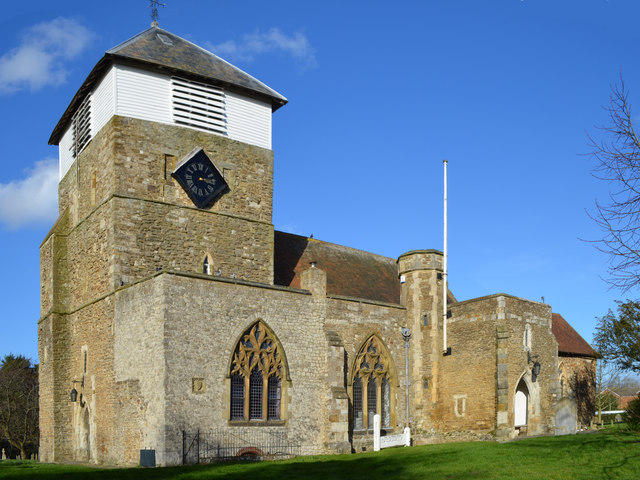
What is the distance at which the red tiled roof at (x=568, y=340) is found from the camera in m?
43.1

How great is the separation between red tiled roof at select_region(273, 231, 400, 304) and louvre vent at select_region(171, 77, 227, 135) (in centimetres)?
682

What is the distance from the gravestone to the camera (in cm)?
2761

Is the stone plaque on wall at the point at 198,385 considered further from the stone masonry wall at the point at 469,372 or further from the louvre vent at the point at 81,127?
the louvre vent at the point at 81,127

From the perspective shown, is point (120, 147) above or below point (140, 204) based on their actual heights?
above

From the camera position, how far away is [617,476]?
1599cm

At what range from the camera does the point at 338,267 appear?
34.7 meters

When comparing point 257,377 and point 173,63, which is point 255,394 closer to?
point 257,377

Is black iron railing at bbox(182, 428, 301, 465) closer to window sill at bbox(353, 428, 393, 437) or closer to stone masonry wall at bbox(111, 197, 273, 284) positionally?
window sill at bbox(353, 428, 393, 437)

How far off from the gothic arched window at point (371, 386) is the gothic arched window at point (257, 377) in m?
4.38

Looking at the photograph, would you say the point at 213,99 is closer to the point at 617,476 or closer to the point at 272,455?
the point at 272,455

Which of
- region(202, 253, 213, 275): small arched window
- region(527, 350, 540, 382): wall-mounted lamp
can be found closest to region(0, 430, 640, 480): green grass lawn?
region(527, 350, 540, 382): wall-mounted lamp

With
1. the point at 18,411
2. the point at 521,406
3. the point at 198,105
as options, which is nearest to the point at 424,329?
the point at 521,406

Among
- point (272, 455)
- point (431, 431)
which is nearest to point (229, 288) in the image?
point (272, 455)

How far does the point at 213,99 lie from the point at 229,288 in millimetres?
9307
